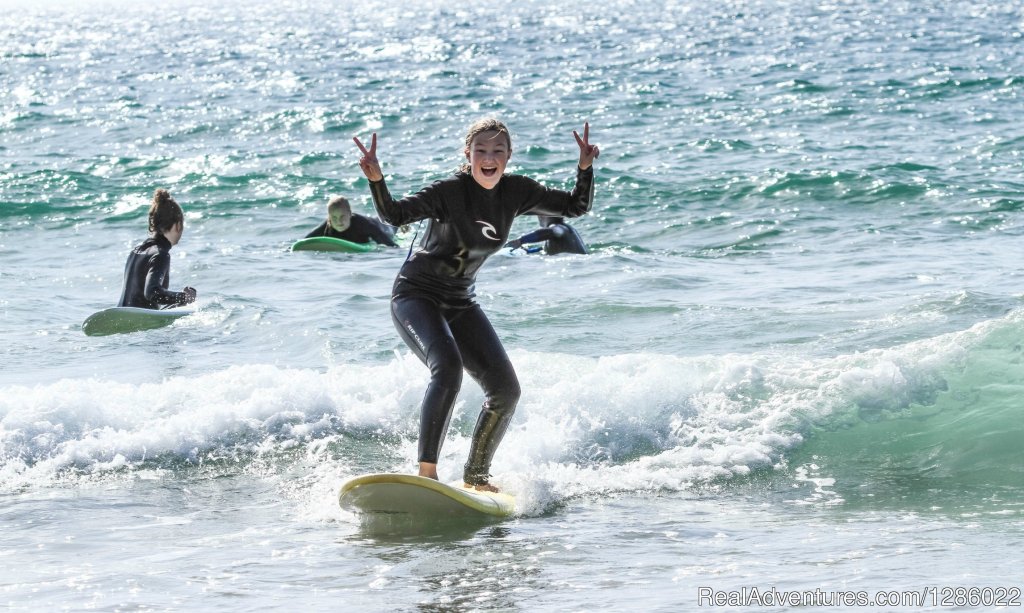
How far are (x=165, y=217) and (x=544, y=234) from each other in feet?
18.0

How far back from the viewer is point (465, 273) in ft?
22.7

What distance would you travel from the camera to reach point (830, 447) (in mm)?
8422

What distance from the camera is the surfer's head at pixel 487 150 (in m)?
6.68

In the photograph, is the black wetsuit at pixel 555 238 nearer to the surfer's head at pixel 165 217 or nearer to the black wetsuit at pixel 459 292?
the surfer's head at pixel 165 217

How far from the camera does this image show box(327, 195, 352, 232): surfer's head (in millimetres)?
16703

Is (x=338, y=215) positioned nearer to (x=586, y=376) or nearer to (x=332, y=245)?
(x=332, y=245)

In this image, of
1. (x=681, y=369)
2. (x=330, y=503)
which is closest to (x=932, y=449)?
(x=681, y=369)

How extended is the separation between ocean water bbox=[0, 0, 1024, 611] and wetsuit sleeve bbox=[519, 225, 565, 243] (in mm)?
386

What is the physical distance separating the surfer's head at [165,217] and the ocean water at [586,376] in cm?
103

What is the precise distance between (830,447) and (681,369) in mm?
1479

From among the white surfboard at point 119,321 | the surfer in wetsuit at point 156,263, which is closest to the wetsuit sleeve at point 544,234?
the surfer in wetsuit at point 156,263

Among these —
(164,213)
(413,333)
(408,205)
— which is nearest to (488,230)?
(408,205)

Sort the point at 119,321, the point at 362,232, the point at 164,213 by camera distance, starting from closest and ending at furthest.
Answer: the point at 164,213, the point at 119,321, the point at 362,232

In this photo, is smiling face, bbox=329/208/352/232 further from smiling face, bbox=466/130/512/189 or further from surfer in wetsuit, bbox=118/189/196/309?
smiling face, bbox=466/130/512/189
